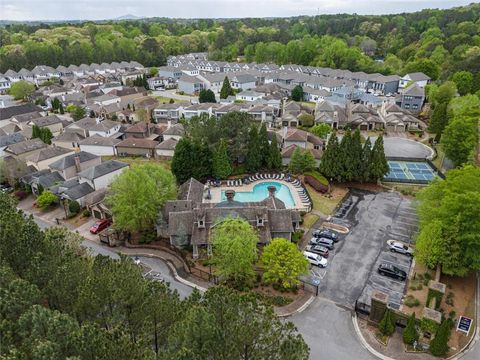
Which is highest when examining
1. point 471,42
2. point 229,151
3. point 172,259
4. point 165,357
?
point 471,42

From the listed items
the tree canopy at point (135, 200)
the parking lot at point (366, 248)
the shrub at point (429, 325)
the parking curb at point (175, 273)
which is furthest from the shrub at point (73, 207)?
the shrub at point (429, 325)

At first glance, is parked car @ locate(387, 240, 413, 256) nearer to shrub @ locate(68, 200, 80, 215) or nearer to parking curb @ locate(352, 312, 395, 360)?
parking curb @ locate(352, 312, 395, 360)

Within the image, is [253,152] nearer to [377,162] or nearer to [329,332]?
[377,162]

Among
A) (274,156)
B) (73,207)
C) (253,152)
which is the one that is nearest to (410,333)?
(274,156)

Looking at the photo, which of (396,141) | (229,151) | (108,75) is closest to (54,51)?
(108,75)

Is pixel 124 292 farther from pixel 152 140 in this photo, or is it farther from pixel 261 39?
pixel 261 39

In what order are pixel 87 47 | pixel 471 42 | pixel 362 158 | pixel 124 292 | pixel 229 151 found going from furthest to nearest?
1. pixel 87 47
2. pixel 471 42
3. pixel 229 151
4. pixel 362 158
5. pixel 124 292

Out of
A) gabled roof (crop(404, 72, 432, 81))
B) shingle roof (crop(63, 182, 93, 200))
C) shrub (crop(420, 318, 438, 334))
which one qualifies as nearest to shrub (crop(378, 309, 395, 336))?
shrub (crop(420, 318, 438, 334))
